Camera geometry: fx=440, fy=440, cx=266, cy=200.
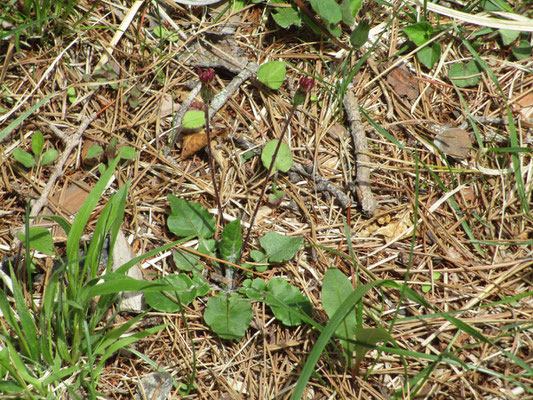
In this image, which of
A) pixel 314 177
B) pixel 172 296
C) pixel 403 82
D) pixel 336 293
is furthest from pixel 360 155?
pixel 172 296

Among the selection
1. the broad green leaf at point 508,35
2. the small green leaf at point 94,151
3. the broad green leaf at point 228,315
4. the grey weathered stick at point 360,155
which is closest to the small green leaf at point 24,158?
the small green leaf at point 94,151

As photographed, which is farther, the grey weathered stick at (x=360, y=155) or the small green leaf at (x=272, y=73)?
the small green leaf at (x=272, y=73)

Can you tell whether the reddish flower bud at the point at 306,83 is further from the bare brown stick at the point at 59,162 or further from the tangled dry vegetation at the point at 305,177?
the bare brown stick at the point at 59,162

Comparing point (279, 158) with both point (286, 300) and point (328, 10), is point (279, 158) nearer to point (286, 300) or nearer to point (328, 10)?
point (286, 300)

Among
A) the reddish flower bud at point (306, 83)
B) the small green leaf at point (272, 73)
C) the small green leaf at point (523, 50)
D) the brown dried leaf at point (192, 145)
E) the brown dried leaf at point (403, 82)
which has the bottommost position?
the small green leaf at point (523, 50)

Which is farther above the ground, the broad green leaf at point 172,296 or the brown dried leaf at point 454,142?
the broad green leaf at point 172,296

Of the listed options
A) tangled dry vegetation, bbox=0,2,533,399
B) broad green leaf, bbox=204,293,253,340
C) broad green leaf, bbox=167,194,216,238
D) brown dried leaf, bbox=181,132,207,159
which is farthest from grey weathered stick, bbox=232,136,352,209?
broad green leaf, bbox=204,293,253,340

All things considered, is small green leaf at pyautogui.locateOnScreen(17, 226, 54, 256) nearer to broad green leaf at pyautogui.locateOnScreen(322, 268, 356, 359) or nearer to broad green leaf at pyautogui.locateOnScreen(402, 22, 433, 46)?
broad green leaf at pyautogui.locateOnScreen(322, 268, 356, 359)
